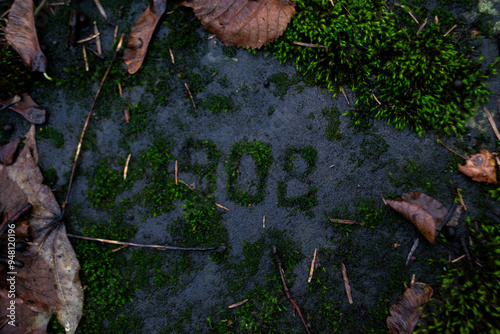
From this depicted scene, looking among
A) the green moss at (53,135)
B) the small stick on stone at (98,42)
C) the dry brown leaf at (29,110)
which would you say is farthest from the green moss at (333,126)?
the dry brown leaf at (29,110)

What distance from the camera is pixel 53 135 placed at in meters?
3.09

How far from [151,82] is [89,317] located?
2619 mm

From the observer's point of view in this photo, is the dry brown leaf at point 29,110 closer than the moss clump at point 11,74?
No

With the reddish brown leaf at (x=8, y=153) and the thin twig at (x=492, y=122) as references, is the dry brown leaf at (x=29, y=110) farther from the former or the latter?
the thin twig at (x=492, y=122)

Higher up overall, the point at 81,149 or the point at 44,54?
the point at 44,54

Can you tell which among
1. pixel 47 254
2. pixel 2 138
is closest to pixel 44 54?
pixel 2 138

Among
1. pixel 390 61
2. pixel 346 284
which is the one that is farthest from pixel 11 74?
pixel 346 284

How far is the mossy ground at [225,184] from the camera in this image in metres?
2.98

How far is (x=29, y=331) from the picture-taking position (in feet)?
9.16

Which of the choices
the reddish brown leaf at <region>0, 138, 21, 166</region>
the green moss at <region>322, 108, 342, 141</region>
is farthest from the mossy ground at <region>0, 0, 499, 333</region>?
the reddish brown leaf at <region>0, 138, 21, 166</region>

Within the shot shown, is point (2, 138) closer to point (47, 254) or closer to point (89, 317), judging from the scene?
point (47, 254)

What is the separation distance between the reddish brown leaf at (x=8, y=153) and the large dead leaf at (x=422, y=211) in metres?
4.07

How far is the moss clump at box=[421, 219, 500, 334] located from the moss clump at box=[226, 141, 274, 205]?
2.08 meters

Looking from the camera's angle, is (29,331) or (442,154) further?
(442,154)
